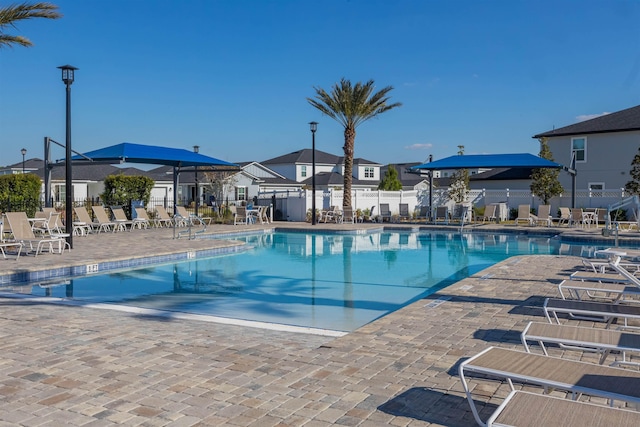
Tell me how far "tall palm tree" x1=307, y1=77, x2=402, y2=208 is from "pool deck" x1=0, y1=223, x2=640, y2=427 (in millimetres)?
19488

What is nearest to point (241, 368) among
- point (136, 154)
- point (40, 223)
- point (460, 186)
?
point (136, 154)

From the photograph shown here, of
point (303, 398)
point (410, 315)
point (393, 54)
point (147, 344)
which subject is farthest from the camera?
point (393, 54)

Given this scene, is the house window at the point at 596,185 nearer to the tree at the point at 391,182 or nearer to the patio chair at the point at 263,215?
the tree at the point at 391,182

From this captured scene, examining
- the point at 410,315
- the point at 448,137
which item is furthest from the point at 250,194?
the point at 410,315

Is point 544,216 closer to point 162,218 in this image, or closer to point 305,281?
point 305,281

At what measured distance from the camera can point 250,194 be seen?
43.6m

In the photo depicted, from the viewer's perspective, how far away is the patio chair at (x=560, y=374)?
259 cm

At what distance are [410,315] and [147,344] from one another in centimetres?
285

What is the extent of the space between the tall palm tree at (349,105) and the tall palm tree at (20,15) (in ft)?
51.3

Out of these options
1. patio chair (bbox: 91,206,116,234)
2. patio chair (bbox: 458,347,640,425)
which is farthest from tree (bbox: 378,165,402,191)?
patio chair (bbox: 458,347,640,425)

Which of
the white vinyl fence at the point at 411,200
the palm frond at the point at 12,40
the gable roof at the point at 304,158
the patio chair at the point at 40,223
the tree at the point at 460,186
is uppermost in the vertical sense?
the gable roof at the point at 304,158

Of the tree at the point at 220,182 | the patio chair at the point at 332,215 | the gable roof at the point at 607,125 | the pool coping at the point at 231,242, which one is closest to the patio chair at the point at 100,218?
the pool coping at the point at 231,242

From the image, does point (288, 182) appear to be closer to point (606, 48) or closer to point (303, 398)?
point (606, 48)

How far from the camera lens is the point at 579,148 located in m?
28.1
